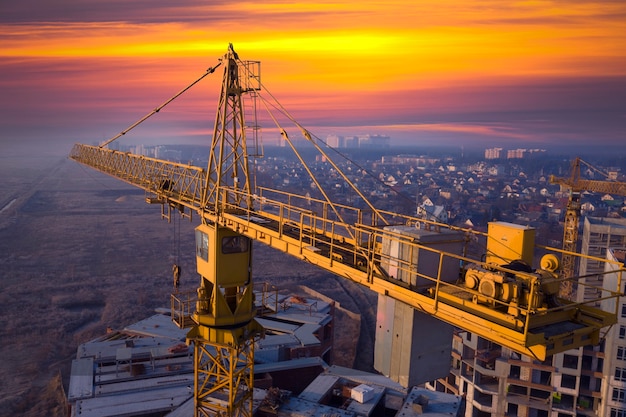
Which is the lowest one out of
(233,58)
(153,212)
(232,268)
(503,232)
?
(153,212)

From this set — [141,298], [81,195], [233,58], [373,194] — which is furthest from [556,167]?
[233,58]

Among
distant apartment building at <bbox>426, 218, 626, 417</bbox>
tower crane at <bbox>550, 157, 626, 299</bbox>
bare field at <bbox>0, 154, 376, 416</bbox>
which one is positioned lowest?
bare field at <bbox>0, 154, 376, 416</bbox>

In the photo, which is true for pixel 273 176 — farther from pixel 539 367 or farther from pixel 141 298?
pixel 539 367

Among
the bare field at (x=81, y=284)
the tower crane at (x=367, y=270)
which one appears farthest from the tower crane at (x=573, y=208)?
the tower crane at (x=367, y=270)

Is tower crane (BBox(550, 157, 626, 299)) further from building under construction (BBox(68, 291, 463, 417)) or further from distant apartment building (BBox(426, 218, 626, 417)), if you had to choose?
building under construction (BBox(68, 291, 463, 417))

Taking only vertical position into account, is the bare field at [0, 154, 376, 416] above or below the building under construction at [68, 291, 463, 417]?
below

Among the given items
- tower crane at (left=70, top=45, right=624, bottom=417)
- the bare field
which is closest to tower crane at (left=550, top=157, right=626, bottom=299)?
the bare field
